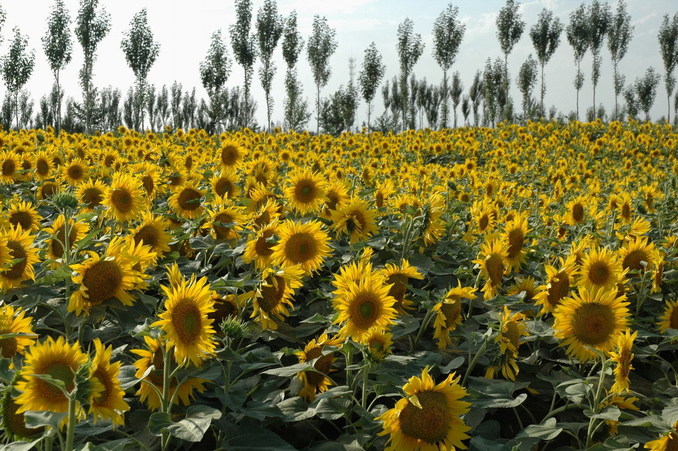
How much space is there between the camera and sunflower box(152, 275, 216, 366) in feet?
6.20

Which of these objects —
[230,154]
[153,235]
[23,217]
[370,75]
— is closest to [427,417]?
[153,235]

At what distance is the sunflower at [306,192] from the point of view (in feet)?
13.0

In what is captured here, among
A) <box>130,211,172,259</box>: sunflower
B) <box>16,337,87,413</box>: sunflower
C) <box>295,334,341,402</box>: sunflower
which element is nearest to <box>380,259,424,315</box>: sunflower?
<box>295,334,341,402</box>: sunflower

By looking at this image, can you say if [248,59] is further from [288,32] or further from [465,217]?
[465,217]

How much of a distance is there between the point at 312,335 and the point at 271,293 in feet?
2.34

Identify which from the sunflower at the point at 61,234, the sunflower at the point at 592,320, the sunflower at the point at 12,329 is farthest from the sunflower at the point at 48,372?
the sunflower at the point at 592,320

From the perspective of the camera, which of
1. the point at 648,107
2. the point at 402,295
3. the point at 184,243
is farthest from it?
the point at 648,107

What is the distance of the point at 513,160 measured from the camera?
42.2ft

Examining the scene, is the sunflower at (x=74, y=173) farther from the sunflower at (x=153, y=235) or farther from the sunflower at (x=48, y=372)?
the sunflower at (x=48, y=372)

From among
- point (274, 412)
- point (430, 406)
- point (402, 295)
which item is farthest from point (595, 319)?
point (274, 412)

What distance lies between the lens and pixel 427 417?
1.94m

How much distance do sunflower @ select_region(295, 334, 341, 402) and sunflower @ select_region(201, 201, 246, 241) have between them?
1.14 metres

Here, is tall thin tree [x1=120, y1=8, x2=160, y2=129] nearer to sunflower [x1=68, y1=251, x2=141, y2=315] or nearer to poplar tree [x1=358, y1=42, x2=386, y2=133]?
poplar tree [x1=358, y1=42, x2=386, y2=133]

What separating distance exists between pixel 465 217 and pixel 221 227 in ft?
7.67
